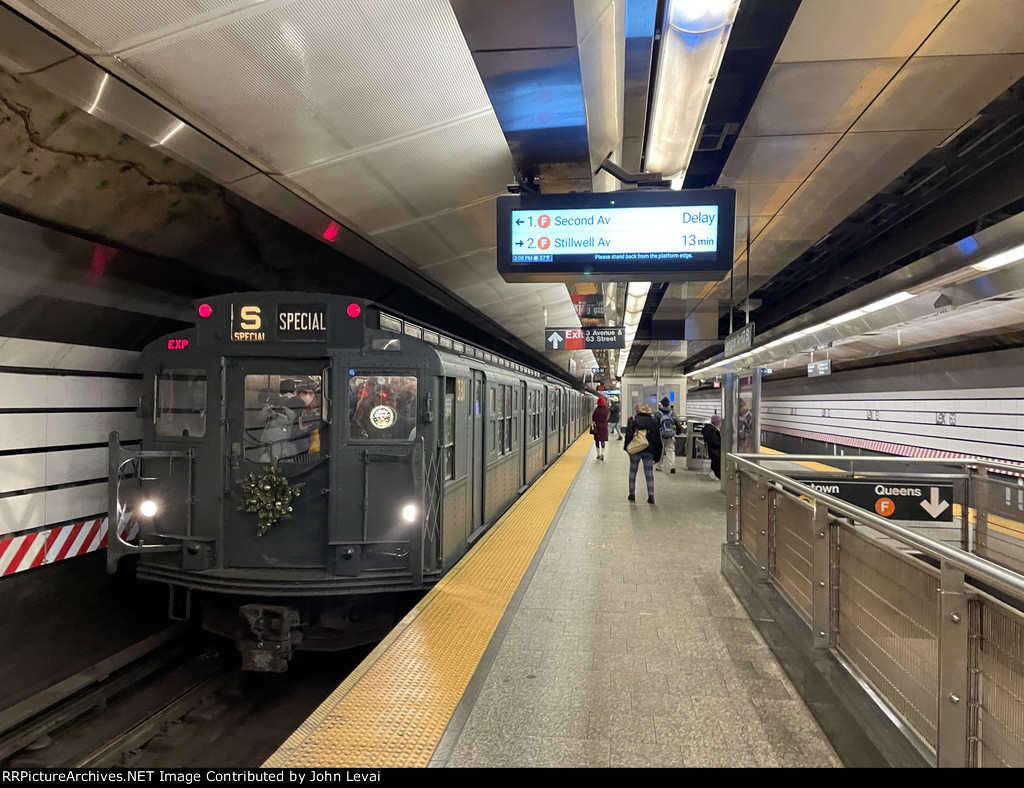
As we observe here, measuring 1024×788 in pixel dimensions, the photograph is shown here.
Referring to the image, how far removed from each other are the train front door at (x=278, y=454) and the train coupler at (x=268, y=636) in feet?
1.17

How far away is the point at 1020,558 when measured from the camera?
14.8 feet

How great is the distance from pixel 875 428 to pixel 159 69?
55.6ft

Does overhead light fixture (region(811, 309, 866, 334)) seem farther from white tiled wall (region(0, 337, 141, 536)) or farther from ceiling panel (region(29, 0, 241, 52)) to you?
white tiled wall (region(0, 337, 141, 536))

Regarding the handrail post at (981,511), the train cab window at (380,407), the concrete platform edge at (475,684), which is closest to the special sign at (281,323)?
the train cab window at (380,407)

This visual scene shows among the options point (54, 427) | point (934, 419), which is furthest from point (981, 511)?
point (934, 419)

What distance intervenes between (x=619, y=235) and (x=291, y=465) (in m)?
3.24

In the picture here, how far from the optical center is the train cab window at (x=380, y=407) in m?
4.77

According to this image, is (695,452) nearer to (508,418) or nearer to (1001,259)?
(508,418)

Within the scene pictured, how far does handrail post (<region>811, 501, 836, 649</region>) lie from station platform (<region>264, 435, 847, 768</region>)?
1.24 ft

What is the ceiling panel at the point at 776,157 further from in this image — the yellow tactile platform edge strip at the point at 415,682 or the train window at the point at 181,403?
the train window at the point at 181,403

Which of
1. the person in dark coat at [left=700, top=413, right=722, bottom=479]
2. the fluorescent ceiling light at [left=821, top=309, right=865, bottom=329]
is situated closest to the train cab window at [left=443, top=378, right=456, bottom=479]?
the fluorescent ceiling light at [left=821, top=309, right=865, bottom=329]

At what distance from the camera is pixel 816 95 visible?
157 inches

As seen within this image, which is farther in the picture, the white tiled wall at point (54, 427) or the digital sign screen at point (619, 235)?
the white tiled wall at point (54, 427)

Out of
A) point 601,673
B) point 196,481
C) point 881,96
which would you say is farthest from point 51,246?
point 881,96
